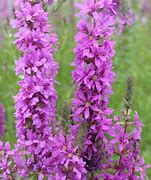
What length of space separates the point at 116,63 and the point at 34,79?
9.66 feet

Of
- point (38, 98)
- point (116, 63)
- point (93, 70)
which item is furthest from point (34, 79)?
point (116, 63)

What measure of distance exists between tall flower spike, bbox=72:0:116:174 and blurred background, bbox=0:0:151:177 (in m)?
1.44

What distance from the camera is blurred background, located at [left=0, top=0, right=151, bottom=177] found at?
5672 millimetres

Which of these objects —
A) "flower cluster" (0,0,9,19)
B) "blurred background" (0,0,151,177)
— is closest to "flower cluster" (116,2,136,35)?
"blurred background" (0,0,151,177)

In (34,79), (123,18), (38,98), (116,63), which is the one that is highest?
(123,18)

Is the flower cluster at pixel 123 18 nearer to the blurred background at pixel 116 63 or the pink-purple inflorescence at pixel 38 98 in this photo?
the blurred background at pixel 116 63

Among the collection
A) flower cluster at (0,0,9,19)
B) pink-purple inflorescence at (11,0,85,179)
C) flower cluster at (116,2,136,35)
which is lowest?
pink-purple inflorescence at (11,0,85,179)

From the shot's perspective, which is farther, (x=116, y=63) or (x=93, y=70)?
(x=116, y=63)

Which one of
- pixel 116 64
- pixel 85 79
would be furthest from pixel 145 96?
pixel 85 79

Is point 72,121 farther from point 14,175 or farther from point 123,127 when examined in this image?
point 14,175

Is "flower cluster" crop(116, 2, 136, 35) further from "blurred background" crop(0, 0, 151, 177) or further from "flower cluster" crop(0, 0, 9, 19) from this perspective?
"flower cluster" crop(0, 0, 9, 19)

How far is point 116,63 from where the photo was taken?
6.01 metres

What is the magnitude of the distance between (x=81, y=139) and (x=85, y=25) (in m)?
0.74

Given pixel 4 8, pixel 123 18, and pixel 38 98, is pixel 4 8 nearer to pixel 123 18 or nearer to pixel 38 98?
pixel 123 18
